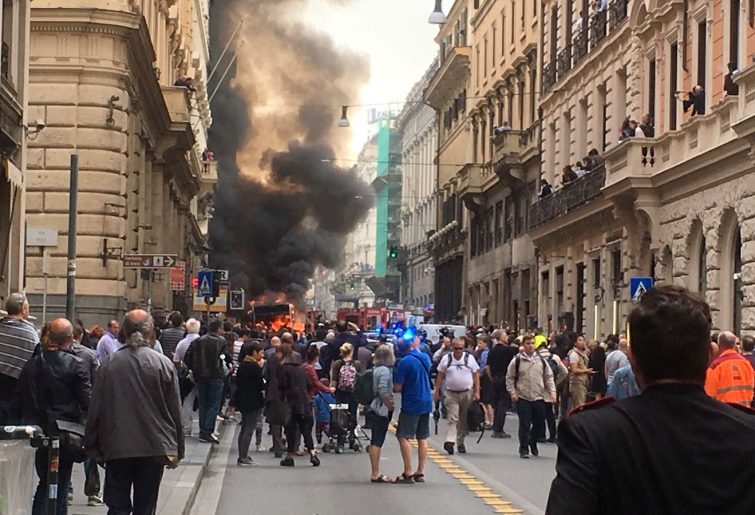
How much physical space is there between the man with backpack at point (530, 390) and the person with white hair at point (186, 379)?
4.56m

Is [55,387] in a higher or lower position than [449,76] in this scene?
lower

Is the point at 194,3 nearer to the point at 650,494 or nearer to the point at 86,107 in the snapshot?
the point at 86,107

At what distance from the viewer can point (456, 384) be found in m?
21.5

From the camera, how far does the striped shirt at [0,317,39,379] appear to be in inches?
454

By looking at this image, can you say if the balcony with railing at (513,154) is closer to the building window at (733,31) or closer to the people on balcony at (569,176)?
the people on balcony at (569,176)

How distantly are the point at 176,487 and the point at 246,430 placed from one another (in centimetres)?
467

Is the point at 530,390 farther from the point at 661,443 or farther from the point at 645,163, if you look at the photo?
the point at 661,443

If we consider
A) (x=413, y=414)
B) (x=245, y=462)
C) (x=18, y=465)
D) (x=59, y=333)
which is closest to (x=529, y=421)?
(x=245, y=462)

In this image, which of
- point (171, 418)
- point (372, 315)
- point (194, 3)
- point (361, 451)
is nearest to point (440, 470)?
point (361, 451)

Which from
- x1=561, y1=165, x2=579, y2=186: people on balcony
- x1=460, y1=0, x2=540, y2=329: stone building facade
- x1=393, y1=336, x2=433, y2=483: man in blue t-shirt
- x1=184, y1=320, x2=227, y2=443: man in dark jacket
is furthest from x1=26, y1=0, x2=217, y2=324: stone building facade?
x1=460, y1=0, x2=540, y2=329: stone building facade

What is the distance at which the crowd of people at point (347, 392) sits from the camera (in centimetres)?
383

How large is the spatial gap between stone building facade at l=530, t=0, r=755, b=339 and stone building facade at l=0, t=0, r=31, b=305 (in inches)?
450

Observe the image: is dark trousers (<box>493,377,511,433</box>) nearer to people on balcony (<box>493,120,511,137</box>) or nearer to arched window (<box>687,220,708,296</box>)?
arched window (<box>687,220,708,296</box>)

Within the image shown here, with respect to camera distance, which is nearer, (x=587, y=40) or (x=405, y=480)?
(x=405, y=480)
